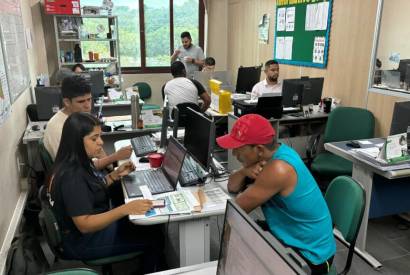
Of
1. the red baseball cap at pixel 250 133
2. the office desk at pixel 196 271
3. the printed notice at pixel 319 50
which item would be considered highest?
the printed notice at pixel 319 50

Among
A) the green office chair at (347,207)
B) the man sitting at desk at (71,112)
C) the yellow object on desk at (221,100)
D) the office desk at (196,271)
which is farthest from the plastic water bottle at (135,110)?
the office desk at (196,271)

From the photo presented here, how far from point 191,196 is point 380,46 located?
2.82 meters

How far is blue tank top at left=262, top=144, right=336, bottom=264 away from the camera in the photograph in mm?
1637

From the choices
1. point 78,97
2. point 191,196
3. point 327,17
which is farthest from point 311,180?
point 327,17

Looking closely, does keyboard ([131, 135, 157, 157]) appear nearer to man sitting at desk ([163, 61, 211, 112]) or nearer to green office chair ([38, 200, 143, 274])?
green office chair ([38, 200, 143, 274])

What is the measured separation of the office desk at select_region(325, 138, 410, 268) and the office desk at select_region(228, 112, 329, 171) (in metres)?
1.19

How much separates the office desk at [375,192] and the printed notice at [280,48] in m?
2.88

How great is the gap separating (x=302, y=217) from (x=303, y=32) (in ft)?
12.6

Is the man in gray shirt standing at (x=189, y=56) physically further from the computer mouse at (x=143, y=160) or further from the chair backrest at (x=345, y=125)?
the computer mouse at (x=143, y=160)

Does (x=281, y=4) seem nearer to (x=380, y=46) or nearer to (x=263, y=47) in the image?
(x=263, y=47)

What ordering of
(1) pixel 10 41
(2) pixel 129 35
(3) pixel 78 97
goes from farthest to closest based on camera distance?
(2) pixel 129 35 → (1) pixel 10 41 → (3) pixel 78 97

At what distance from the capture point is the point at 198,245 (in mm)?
2018

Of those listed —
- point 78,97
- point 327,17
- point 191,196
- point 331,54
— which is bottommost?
point 191,196

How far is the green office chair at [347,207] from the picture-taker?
182 centimetres
